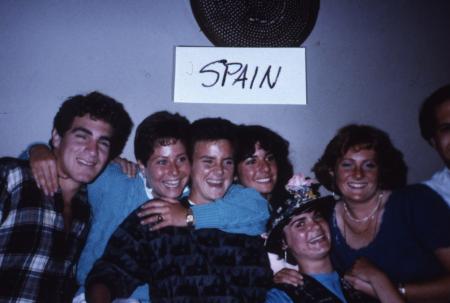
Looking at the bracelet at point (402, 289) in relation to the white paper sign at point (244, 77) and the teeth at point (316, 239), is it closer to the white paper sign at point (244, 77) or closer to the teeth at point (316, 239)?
the teeth at point (316, 239)

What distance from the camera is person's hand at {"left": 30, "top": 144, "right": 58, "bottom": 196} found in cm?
105

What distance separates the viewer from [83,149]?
1.09 metres

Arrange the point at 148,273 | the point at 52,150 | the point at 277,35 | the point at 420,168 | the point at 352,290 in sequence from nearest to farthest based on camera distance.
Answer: the point at 148,273
the point at 352,290
the point at 52,150
the point at 277,35
the point at 420,168

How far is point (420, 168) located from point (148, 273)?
1.34 m

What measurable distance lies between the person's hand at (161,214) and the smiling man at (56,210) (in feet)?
0.85

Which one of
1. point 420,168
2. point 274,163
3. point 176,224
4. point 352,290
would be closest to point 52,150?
point 176,224

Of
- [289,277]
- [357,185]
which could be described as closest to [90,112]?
[289,277]

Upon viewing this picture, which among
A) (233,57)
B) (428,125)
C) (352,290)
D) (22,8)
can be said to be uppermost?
(22,8)

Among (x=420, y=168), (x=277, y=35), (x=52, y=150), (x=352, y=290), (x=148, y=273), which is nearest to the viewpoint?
(x=148, y=273)

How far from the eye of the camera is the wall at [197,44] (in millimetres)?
1447

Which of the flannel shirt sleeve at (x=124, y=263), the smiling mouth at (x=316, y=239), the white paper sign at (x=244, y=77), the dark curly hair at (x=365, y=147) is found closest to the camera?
the flannel shirt sleeve at (x=124, y=263)

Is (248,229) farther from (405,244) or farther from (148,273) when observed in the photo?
(405,244)

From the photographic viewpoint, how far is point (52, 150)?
3.96 ft

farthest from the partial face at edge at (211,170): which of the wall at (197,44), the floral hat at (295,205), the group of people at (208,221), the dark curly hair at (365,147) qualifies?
the dark curly hair at (365,147)
